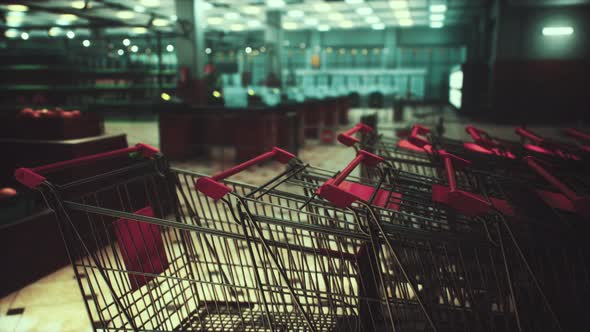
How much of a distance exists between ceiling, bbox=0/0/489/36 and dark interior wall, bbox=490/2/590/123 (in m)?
2.64

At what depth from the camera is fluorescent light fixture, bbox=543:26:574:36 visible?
490 inches

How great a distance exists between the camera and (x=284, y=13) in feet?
61.9

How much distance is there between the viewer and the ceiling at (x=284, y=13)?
51.0 ft

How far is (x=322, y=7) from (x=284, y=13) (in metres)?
2.21

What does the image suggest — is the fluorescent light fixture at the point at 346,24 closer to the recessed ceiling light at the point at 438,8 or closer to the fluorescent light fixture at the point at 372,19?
the fluorescent light fixture at the point at 372,19

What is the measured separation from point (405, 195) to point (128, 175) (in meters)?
2.43

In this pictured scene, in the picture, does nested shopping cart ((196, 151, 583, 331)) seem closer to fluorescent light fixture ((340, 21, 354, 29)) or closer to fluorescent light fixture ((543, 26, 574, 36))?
fluorescent light fixture ((543, 26, 574, 36))

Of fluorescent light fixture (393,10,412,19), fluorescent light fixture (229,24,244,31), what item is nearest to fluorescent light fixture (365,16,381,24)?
fluorescent light fixture (393,10,412,19)

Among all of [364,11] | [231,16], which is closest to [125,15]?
[231,16]

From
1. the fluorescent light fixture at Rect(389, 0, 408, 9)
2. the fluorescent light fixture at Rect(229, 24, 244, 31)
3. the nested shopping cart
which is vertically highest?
the fluorescent light fixture at Rect(229, 24, 244, 31)

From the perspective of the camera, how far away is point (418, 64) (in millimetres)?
25344

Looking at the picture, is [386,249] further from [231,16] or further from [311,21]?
[311,21]

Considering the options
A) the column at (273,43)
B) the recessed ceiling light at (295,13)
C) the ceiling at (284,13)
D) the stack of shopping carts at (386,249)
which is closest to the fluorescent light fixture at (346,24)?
the ceiling at (284,13)

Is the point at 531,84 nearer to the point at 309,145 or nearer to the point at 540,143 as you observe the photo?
the point at 309,145
